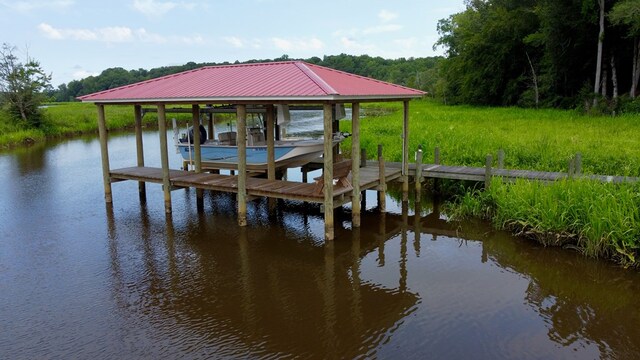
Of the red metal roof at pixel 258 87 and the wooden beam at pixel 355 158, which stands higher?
the red metal roof at pixel 258 87

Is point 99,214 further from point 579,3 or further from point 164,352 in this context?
point 579,3

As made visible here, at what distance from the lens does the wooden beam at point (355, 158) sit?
37.2 ft

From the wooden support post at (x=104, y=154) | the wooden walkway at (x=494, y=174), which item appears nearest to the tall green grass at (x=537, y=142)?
the wooden walkway at (x=494, y=174)

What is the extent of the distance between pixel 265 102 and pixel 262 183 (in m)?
2.22

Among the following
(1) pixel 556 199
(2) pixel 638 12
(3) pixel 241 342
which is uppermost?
(2) pixel 638 12

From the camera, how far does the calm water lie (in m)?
7.02

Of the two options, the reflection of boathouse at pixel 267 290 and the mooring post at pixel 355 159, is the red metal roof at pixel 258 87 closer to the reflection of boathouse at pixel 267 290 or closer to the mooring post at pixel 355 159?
the mooring post at pixel 355 159

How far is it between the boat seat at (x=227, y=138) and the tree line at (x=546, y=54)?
21.2m

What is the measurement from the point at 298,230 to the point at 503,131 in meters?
14.0

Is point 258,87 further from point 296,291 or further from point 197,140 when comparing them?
point 296,291

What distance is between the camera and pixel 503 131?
73.9 feet

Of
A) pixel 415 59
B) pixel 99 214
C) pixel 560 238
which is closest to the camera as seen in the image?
pixel 560 238

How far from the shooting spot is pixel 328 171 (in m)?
10.9

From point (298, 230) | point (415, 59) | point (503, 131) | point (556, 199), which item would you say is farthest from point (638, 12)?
point (415, 59)
